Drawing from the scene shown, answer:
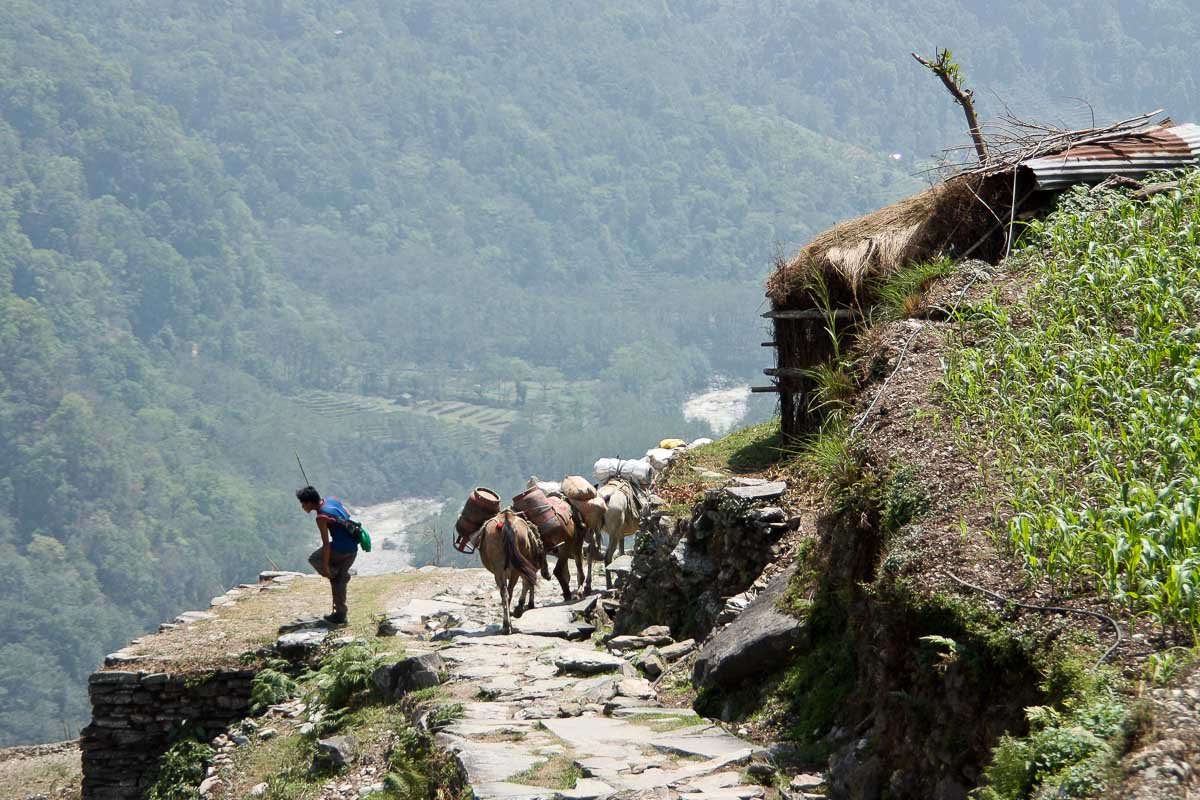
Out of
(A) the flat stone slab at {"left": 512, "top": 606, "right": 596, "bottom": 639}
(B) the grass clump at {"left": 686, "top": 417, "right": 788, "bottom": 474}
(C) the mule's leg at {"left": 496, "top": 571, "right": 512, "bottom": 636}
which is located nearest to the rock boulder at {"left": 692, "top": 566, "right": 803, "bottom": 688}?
(A) the flat stone slab at {"left": 512, "top": 606, "right": 596, "bottom": 639}

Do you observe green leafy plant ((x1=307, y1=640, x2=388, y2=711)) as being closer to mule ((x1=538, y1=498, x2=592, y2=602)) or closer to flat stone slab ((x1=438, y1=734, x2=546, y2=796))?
mule ((x1=538, y1=498, x2=592, y2=602))

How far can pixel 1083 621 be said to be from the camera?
20.3 feet

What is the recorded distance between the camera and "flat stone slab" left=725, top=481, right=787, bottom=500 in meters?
12.3

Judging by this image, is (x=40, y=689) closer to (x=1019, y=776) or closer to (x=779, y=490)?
(x=779, y=490)

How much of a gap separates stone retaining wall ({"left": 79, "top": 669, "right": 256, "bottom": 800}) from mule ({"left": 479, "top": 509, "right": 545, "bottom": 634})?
3.34 metres

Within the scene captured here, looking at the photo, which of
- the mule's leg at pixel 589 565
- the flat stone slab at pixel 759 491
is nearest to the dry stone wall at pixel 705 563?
the flat stone slab at pixel 759 491

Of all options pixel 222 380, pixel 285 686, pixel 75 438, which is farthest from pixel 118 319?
pixel 285 686

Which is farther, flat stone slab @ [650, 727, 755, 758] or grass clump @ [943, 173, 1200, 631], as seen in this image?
flat stone slab @ [650, 727, 755, 758]

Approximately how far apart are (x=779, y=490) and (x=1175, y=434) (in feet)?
17.4

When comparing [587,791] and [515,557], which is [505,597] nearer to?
[515,557]

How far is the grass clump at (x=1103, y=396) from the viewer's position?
6.23m

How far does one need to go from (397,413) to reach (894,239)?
16495 cm

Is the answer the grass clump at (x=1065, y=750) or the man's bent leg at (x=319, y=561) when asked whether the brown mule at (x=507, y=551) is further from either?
the grass clump at (x=1065, y=750)

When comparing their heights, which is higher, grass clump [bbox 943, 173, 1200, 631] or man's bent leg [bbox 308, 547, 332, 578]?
grass clump [bbox 943, 173, 1200, 631]
